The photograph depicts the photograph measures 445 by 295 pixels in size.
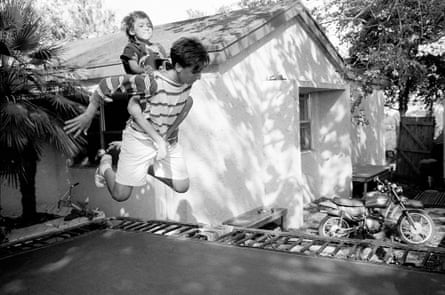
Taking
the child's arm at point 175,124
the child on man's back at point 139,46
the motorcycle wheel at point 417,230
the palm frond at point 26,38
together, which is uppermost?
the palm frond at point 26,38

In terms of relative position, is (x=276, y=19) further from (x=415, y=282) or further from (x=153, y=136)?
(x=415, y=282)

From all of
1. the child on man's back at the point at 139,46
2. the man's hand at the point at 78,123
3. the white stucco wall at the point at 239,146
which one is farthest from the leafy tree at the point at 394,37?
the man's hand at the point at 78,123

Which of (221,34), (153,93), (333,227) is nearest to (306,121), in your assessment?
(221,34)

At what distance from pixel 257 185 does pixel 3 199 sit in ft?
13.6

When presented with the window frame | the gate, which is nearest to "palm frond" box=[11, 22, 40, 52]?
the window frame

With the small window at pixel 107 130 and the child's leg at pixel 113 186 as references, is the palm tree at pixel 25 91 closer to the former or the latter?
the small window at pixel 107 130

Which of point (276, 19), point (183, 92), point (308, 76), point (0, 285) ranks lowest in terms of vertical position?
point (0, 285)

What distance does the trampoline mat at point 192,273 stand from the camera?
2.78 metres

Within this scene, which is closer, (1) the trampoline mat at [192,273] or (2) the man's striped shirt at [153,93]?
(1) the trampoline mat at [192,273]

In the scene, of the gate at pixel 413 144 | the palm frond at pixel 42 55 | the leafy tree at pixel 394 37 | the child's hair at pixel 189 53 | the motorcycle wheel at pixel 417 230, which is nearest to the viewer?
the child's hair at pixel 189 53

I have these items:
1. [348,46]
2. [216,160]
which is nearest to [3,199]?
[216,160]

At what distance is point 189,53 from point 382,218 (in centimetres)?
413

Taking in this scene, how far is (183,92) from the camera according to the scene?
3057 mm

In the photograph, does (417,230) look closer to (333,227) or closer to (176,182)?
(333,227)
